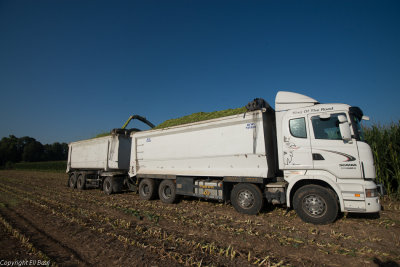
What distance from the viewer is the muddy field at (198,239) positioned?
3.57 metres

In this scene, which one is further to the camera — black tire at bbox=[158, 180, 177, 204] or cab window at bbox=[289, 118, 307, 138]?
black tire at bbox=[158, 180, 177, 204]

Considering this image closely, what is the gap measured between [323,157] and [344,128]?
888 millimetres

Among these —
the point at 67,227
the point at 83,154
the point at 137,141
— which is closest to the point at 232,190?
the point at 67,227

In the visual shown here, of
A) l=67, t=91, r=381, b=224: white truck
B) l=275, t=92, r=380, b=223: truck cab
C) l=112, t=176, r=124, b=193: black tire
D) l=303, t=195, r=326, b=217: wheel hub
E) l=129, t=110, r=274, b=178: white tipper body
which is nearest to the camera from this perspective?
l=275, t=92, r=380, b=223: truck cab

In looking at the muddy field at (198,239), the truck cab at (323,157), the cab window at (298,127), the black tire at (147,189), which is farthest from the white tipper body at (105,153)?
the cab window at (298,127)

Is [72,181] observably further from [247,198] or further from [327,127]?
[327,127]

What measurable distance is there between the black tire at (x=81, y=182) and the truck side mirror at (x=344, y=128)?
1474cm

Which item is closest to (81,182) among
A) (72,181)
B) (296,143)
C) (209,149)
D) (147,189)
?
(72,181)

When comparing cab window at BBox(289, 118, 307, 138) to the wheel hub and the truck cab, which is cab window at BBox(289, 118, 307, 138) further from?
the wheel hub

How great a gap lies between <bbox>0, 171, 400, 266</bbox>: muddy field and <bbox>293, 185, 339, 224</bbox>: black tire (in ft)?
0.69

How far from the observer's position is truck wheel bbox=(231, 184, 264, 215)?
629 centimetres

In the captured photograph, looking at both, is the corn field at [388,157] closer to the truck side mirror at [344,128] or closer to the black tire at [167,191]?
the truck side mirror at [344,128]

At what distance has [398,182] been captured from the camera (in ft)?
25.0

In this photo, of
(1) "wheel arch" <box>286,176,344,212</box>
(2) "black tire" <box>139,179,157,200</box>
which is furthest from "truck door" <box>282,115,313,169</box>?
(2) "black tire" <box>139,179,157,200</box>
